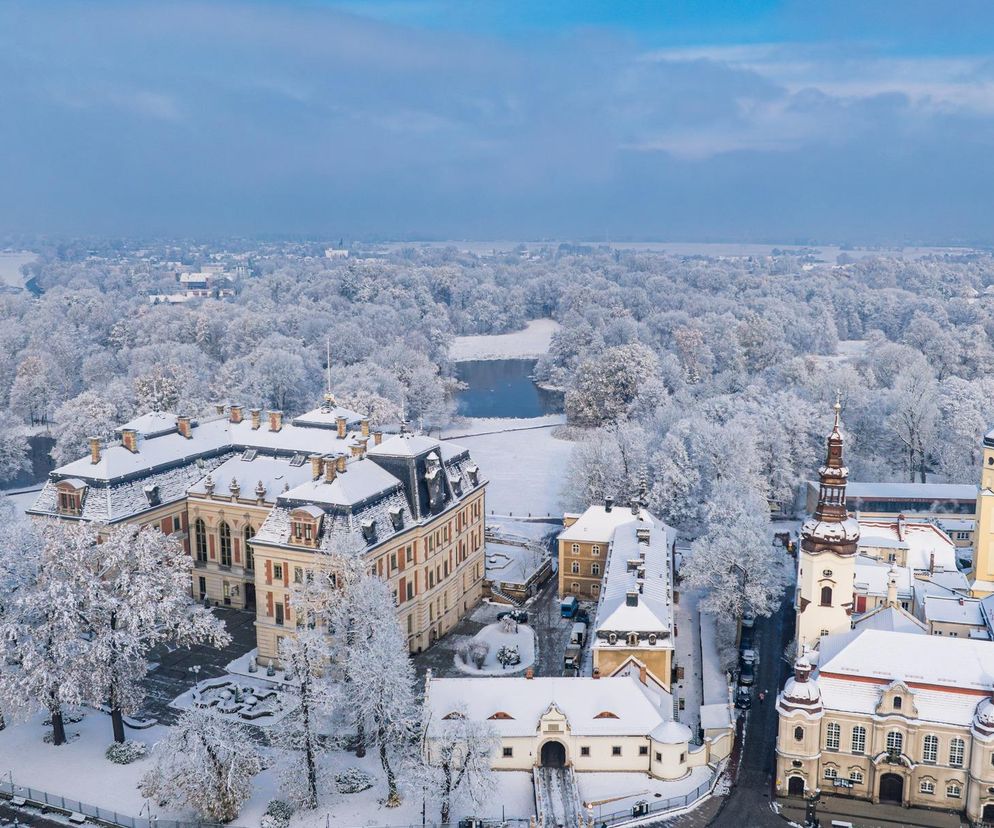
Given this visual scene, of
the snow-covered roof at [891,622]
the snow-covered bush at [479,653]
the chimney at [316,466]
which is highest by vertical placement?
the chimney at [316,466]

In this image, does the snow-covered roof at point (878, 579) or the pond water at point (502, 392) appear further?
the pond water at point (502, 392)

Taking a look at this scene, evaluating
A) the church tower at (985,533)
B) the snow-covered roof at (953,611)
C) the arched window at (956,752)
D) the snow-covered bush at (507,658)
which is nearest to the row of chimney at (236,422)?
the snow-covered bush at (507,658)

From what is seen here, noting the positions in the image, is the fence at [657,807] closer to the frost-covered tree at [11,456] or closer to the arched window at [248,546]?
the arched window at [248,546]

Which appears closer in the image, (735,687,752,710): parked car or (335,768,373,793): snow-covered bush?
(335,768,373,793): snow-covered bush

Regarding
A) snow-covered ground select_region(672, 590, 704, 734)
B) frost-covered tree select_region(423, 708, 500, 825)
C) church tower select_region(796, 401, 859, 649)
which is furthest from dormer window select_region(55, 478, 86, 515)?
→ church tower select_region(796, 401, 859, 649)

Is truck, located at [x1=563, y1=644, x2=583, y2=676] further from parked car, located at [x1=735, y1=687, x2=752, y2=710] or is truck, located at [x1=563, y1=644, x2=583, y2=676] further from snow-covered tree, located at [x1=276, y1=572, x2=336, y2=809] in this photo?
snow-covered tree, located at [x1=276, y1=572, x2=336, y2=809]

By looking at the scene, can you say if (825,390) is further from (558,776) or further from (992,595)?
(558,776)
